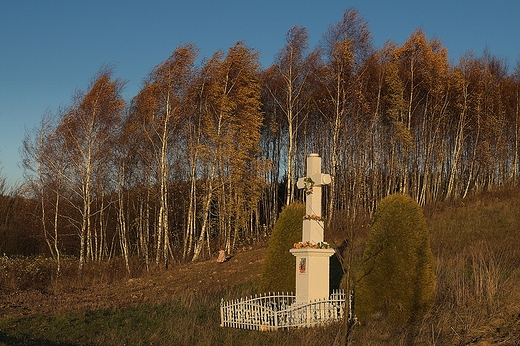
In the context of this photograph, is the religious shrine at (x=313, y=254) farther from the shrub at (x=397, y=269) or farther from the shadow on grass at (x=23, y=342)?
the shadow on grass at (x=23, y=342)

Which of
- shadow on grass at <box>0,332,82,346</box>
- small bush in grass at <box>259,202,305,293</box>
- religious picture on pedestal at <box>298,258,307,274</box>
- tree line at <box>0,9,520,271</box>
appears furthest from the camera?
tree line at <box>0,9,520,271</box>

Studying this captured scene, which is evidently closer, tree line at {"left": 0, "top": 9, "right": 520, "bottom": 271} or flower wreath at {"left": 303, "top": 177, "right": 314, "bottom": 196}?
flower wreath at {"left": 303, "top": 177, "right": 314, "bottom": 196}

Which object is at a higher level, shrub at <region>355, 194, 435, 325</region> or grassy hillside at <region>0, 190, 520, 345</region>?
shrub at <region>355, 194, 435, 325</region>

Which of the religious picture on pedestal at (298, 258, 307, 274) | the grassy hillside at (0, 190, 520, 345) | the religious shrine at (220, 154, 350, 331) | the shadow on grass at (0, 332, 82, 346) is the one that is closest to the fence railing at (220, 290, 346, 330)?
the religious shrine at (220, 154, 350, 331)

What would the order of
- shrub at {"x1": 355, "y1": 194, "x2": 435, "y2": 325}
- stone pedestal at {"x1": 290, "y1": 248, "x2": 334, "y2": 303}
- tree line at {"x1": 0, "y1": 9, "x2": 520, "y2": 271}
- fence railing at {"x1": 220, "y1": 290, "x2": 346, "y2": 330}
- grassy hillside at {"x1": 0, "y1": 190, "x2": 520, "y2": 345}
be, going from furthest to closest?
tree line at {"x1": 0, "y1": 9, "x2": 520, "y2": 271} < stone pedestal at {"x1": 290, "y1": 248, "x2": 334, "y2": 303} < fence railing at {"x1": 220, "y1": 290, "x2": 346, "y2": 330} < shrub at {"x1": 355, "y1": 194, "x2": 435, "y2": 325} < grassy hillside at {"x1": 0, "y1": 190, "x2": 520, "y2": 345}

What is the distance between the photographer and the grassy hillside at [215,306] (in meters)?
A: 10.2

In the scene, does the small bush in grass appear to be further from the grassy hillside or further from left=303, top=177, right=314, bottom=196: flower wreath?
left=303, top=177, right=314, bottom=196: flower wreath

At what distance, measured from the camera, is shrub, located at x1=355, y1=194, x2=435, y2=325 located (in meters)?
11.0

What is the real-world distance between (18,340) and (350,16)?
74.4 ft

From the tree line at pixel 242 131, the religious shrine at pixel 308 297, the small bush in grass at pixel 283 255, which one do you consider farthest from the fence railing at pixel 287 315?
the tree line at pixel 242 131

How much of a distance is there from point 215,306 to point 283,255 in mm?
2029

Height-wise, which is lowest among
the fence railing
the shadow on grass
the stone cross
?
the shadow on grass

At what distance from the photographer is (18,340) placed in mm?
10484

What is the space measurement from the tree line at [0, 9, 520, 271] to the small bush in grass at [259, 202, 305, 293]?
9.58 meters
